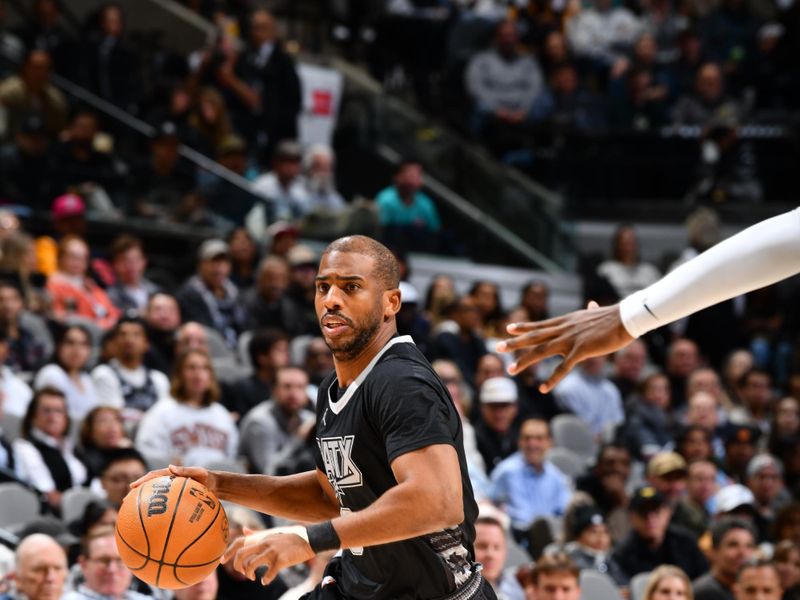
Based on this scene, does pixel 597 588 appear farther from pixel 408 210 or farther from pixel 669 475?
pixel 408 210

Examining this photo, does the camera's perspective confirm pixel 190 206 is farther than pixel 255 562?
Yes

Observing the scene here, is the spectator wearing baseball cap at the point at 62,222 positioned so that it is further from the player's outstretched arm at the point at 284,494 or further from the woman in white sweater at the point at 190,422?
the player's outstretched arm at the point at 284,494

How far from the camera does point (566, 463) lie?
1063 cm

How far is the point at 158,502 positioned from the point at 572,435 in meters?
7.18

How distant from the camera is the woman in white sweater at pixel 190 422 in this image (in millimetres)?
9148

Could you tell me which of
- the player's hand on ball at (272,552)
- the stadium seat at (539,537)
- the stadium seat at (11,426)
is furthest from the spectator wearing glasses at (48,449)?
the player's hand on ball at (272,552)

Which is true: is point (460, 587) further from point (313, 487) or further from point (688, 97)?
point (688, 97)

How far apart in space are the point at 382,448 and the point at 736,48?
1422cm

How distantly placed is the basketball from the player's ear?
2.71 ft

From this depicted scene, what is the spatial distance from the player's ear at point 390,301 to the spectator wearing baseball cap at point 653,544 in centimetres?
522

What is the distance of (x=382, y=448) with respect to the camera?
438 cm

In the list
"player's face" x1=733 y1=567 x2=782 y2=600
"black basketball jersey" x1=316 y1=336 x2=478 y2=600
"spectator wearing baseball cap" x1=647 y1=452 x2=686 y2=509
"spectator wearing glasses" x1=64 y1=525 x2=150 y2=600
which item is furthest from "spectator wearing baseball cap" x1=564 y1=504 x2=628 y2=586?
"black basketball jersey" x1=316 y1=336 x2=478 y2=600

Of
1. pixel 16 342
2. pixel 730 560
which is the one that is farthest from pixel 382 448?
pixel 16 342

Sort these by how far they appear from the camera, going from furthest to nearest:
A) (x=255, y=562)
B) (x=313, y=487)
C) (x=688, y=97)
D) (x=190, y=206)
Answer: (x=688, y=97)
(x=190, y=206)
(x=313, y=487)
(x=255, y=562)
